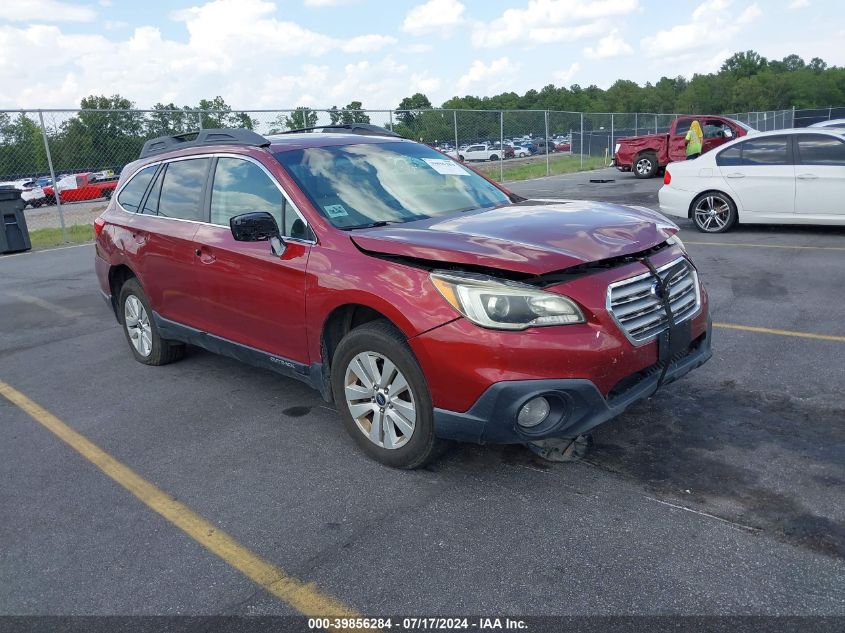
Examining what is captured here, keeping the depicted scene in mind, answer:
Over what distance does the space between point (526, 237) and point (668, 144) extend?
20075 mm

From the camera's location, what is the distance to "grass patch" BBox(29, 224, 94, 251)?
48.2 feet

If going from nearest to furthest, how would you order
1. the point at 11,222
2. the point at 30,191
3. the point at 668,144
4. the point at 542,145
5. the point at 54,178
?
1. the point at 11,222
2. the point at 54,178
3. the point at 30,191
4. the point at 668,144
5. the point at 542,145

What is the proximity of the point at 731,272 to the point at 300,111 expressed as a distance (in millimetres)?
13343

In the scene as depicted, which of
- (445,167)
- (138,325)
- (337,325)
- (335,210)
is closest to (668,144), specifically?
(445,167)

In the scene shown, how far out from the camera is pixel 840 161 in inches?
387

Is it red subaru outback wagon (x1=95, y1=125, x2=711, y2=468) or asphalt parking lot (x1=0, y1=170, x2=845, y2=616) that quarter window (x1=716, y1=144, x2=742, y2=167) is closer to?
asphalt parking lot (x1=0, y1=170, x2=845, y2=616)

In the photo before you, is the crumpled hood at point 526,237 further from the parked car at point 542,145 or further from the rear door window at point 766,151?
the parked car at point 542,145

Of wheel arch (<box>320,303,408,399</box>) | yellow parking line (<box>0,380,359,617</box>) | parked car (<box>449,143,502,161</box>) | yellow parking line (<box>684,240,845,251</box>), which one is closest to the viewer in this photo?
yellow parking line (<box>0,380,359,617</box>)

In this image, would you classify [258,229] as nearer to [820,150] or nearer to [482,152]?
[820,150]

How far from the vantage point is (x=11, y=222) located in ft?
43.5

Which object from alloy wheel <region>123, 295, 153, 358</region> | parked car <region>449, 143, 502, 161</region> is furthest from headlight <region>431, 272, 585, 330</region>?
parked car <region>449, 143, 502, 161</region>

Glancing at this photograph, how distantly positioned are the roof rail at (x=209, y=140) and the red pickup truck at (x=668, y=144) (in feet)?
59.4

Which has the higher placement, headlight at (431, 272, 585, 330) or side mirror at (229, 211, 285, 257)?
side mirror at (229, 211, 285, 257)

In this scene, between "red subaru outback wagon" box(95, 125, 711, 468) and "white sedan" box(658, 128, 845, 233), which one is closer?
"red subaru outback wagon" box(95, 125, 711, 468)
